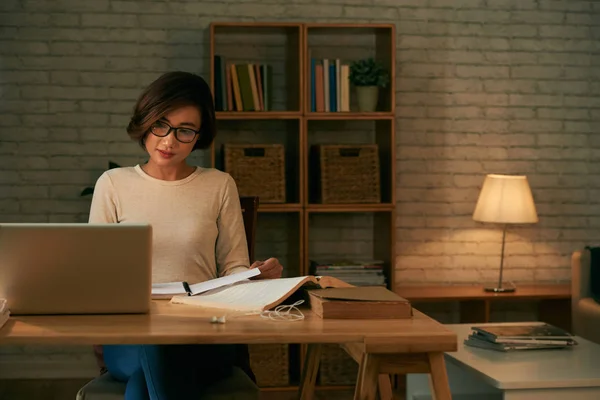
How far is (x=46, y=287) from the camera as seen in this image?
2.01m

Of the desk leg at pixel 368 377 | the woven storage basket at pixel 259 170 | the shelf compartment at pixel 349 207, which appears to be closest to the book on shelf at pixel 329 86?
the woven storage basket at pixel 259 170

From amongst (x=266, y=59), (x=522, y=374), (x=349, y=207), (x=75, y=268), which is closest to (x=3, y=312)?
(x=75, y=268)

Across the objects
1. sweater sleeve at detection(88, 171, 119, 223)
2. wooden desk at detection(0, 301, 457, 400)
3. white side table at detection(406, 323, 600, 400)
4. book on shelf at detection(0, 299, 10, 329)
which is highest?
sweater sleeve at detection(88, 171, 119, 223)

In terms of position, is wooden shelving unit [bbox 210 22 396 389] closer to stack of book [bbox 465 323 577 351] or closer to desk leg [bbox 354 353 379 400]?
stack of book [bbox 465 323 577 351]

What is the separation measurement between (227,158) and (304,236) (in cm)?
56

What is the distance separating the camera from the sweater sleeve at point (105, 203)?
9.08ft

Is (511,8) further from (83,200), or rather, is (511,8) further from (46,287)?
(46,287)

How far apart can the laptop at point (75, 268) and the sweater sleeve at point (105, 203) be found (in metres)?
0.76

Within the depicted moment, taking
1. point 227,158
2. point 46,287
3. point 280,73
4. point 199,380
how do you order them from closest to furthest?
point 46,287 → point 199,380 → point 227,158 → point 280,73

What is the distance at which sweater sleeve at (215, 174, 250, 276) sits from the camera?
2863mm

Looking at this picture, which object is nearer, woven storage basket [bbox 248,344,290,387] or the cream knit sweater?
the cream knit sweater

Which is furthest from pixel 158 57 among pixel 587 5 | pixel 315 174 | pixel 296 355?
pixel 587 5

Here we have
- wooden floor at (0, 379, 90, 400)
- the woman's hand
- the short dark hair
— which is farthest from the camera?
wooden floor at (0, 379, 90, 400)

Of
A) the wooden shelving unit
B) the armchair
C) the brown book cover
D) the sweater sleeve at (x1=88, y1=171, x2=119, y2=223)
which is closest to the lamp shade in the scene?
the armchair
